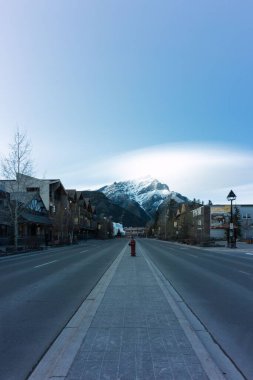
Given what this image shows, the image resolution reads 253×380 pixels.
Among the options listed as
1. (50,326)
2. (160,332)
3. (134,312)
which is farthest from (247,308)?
(50,326)

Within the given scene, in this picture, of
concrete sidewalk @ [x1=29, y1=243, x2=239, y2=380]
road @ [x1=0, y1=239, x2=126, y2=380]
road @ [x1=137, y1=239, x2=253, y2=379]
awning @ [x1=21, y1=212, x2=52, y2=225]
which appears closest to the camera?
concrete sidewalk @ [x1=29, y1=243, x2=239, y2=380]

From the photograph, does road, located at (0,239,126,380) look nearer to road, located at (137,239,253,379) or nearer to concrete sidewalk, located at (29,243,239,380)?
concrete sidewalk, located at (29,243,239,380)

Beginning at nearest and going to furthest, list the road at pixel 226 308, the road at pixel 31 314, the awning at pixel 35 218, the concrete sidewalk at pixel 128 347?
→ the concrete sidewalk at pixel 128 347
the road at pixel 31 314
the road at pixel 226 308
the awning at pixel 35 218

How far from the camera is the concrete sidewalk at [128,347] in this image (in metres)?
5.00

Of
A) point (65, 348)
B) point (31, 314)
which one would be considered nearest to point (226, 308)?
point (31, 314)

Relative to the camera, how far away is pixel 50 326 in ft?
25.4

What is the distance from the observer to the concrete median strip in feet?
16.6

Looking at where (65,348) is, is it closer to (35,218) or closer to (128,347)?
(128,347)

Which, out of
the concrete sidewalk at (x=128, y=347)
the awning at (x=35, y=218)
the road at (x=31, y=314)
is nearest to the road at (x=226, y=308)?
the concrete sidewalk at (x=128, y=347)

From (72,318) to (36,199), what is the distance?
6500 cm

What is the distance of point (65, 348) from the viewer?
6.03 meters

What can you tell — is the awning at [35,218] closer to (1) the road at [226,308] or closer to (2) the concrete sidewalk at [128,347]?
(1) the road at [226,308]

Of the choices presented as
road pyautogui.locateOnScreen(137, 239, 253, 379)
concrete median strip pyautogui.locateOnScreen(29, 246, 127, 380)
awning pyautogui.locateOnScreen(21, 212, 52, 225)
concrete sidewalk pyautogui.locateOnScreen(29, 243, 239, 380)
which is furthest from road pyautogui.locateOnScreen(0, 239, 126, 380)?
awning pyautogui.locateOnScreen(21, 212, 52, 225)

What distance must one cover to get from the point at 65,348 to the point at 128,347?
2.82ft
